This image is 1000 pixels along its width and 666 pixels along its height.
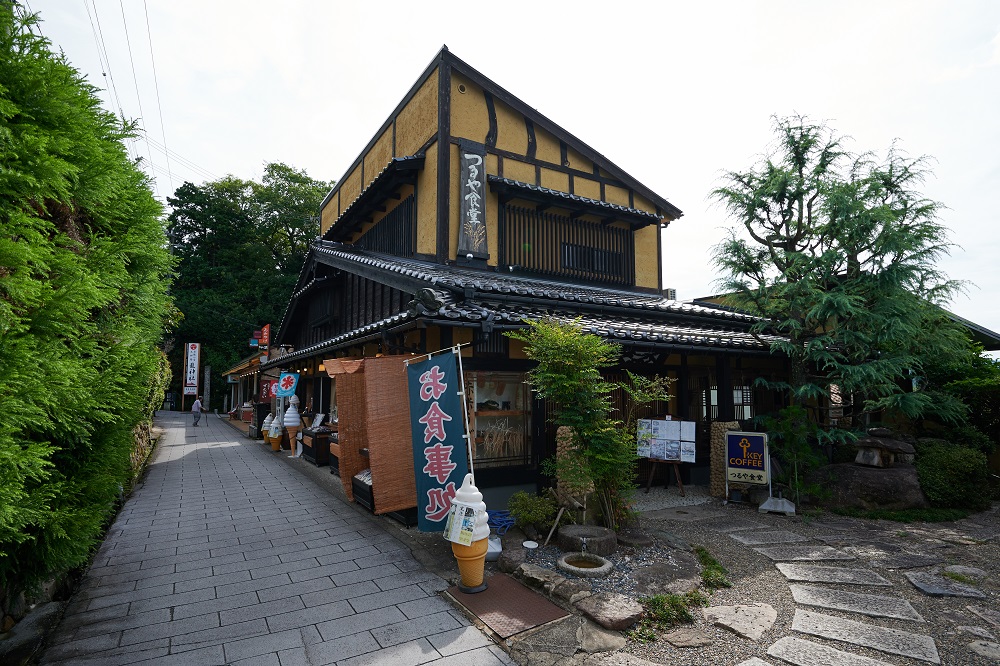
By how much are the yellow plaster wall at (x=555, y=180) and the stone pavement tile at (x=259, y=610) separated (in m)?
11.5

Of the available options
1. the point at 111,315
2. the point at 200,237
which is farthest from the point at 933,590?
the point at 200,237

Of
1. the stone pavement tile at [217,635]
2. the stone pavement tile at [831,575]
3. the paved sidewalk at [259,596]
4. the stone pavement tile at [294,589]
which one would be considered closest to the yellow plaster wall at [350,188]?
the paved sidewalk at [259,596]

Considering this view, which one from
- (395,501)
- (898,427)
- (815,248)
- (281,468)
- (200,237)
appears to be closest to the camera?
(395,501)

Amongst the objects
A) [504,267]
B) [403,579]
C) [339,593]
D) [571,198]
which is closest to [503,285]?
[504,267]

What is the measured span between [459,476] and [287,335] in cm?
1761

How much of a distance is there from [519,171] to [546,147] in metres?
1.33

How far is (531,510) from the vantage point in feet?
23.7

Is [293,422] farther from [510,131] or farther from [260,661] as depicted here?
[260,661]

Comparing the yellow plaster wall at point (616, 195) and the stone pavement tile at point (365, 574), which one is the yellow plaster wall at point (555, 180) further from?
the stone pavement tile at point (365, 574)

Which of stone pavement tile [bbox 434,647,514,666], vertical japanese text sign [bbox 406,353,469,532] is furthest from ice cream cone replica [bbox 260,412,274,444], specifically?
stone pavement tile [bbox 434,647,514,666]

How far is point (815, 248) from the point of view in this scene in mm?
10859

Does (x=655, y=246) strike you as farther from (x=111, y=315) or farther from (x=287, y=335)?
(x=287, y=335)

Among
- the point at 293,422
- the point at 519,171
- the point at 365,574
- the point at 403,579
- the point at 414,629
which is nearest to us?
the point at 414,629

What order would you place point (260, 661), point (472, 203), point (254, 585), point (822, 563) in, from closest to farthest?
point (260, 661), point (254, 585), point (822, 563), point (472, 203)
